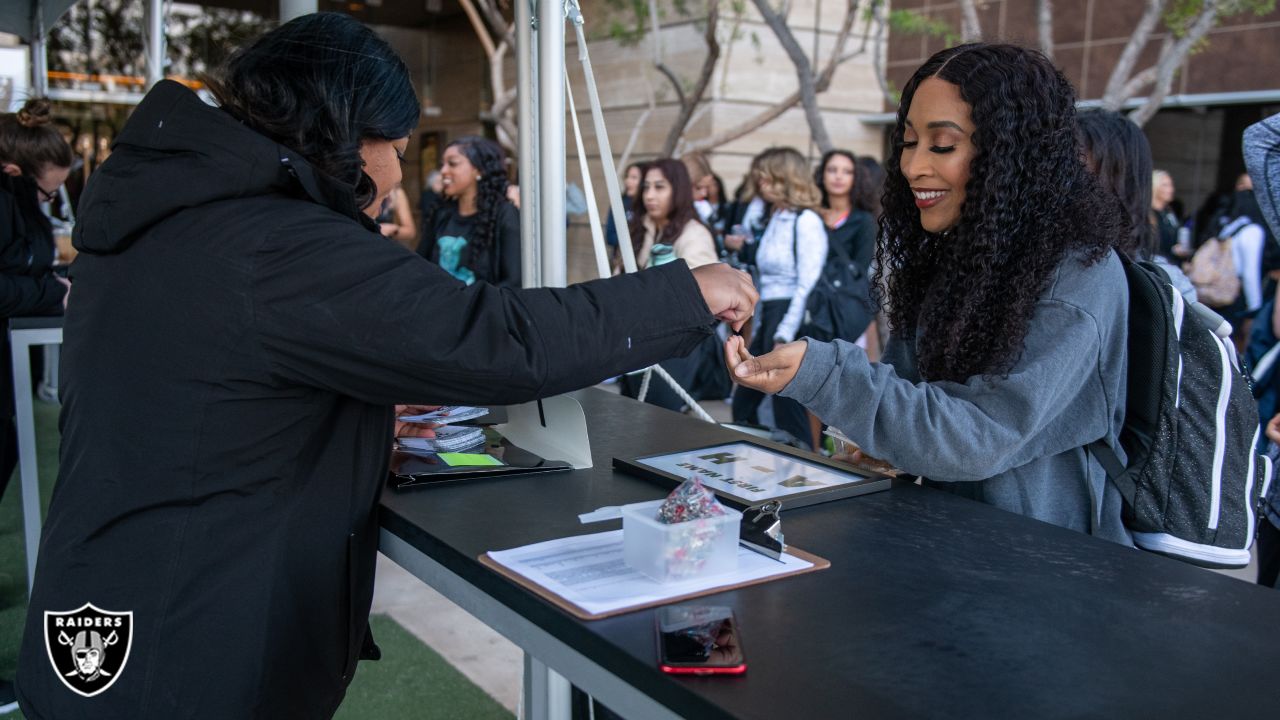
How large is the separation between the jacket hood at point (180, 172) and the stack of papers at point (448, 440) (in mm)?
683

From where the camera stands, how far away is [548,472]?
1847 millimetres

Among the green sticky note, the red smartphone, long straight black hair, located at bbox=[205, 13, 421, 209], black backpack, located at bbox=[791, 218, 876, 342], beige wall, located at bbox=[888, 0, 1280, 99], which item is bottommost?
black backpack, located at bbox=[791, 218, 876, 342]

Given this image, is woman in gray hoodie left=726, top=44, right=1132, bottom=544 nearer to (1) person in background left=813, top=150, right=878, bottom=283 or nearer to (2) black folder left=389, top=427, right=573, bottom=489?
(2) black folder left=389, top=427, right=573, bottom=489

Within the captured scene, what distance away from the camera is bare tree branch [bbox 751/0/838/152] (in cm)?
796

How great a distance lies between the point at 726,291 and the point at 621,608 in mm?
559

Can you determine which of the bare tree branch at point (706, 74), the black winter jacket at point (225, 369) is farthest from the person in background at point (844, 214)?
the black winter jacket at point (225, 369)

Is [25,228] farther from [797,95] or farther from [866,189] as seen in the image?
[797,95]

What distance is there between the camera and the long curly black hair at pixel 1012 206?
171cm

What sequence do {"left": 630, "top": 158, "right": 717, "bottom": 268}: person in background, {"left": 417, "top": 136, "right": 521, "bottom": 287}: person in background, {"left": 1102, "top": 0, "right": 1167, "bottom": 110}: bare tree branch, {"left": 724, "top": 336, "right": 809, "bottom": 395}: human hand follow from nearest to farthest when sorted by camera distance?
1. {"left": 724, "top": 336, "right": 809, "bottom": 395}: human hand
2. {"left": 417, "top": 136, "right": 521, "bottom": 287}: person in background
3. {"left": 630, "top": 158, "right": 717, "bottom": 268}: person in background
4. {"left": 1102, "top": 0, "right": 1167, "bottom": 110}: bare tree branch

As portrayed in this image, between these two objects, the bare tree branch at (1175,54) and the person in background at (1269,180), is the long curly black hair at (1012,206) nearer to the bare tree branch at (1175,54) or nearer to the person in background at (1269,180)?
the person in background at (1269,180)

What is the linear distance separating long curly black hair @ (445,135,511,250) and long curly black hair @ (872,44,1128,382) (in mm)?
3801

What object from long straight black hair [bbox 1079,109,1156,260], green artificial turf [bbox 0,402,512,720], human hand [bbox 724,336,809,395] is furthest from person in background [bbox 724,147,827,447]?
human hand [bbox 724,336,809,395]

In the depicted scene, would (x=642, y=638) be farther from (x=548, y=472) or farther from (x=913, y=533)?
(x=548, y=472)

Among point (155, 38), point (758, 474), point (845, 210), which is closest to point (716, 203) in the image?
point (845, 210)
